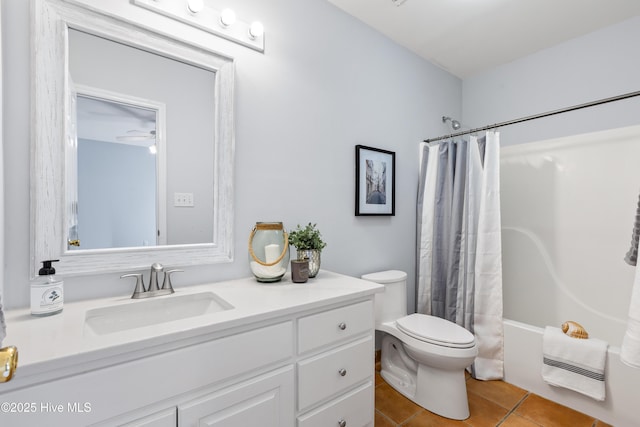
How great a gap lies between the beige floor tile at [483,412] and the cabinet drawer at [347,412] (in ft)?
2.23

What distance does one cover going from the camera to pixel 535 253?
2271mm

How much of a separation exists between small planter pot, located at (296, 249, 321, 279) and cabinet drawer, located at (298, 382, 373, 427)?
22.5 inches

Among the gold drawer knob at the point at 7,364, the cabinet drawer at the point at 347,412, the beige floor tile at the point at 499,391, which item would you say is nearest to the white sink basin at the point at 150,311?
the cabinet drawer at the point at 347,412

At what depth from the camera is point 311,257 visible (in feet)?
4.99

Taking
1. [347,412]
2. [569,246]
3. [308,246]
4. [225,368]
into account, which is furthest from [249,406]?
[569,246]

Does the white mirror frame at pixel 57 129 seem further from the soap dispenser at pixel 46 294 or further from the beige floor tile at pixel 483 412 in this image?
the beige floor tile at pixel 483 412

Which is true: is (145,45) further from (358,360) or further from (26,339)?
(358,360)

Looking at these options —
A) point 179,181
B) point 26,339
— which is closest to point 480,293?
point 179,181

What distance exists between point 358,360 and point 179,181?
1176mm

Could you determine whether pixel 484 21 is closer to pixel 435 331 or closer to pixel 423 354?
pixel 435 331

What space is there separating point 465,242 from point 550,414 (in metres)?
1.08

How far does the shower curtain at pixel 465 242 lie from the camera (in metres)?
2.01

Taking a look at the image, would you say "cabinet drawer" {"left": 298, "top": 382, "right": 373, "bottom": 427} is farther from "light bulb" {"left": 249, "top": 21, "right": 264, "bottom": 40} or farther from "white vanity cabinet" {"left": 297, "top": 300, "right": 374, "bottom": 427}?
"light bulb" {"left": 249, "top": 21, "right": 264, "bottom": 40}

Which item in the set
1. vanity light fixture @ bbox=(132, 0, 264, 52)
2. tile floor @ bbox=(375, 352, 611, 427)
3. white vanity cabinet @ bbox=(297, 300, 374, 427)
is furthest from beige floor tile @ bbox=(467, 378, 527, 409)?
vanity light fixture @ bbox=(132, 0, 264, 52)
